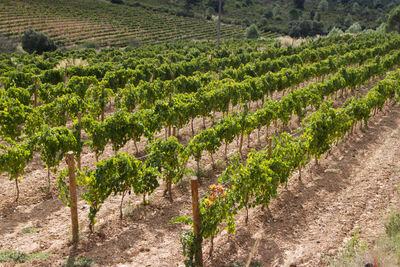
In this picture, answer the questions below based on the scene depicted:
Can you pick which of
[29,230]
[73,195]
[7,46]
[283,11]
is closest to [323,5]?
[283,11]

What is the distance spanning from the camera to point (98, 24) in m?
62.9

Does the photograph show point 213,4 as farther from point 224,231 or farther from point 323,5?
point 224,231

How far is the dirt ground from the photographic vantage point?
7.35 metres

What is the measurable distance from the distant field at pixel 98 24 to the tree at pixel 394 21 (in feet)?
88.7

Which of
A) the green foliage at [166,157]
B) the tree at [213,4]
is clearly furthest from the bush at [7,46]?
the tree at [213,4]

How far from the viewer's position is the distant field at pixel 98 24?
5484cm

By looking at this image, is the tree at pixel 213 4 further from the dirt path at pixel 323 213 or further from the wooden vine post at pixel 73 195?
the wooden vine post at pixel 73 195

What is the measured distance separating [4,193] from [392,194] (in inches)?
426

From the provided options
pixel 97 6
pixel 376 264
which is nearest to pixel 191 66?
pixel 376 264

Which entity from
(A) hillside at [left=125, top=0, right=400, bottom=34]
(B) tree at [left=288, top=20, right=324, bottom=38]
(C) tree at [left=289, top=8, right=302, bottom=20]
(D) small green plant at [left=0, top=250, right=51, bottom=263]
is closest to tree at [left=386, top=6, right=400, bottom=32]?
(B) tree at [left=288, top=20, right=324, bottom=38]

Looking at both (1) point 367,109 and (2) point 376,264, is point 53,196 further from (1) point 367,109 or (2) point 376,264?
(1) point 367,109

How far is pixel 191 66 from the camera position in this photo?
2484 cm

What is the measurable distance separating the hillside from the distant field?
7335mm

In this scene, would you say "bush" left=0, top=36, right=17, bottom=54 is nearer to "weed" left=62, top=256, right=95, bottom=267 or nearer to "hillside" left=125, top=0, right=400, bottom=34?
"hillside" left=125, top=0, right=400, bottom=34
